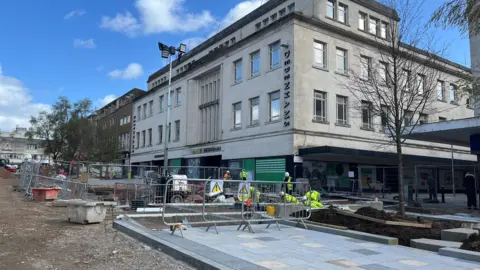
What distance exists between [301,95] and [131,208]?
50.1 feet

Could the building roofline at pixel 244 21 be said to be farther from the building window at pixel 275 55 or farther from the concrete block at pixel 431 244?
the concrete block at pixel 431 244

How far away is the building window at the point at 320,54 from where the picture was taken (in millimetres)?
27969

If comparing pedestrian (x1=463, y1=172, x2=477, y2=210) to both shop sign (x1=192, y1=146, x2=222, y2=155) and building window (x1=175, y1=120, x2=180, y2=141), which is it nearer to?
shop sign (x1=192, y1=146, x2=222, y2=155)

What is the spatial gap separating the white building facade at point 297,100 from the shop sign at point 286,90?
2.7 inches

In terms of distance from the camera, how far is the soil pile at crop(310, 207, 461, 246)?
8883 millimetres

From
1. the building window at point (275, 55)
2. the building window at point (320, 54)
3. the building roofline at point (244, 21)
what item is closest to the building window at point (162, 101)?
the building roofline at point (244, 21)

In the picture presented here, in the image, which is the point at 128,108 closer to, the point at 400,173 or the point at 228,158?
the point at 228,158

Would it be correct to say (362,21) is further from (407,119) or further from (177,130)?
(177,130)

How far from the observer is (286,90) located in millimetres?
26750

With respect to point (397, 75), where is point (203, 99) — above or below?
above

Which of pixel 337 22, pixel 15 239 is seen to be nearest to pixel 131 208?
pixel 15 239

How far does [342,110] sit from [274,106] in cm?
542

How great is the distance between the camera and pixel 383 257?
702cm

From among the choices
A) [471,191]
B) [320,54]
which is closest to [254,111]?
[320,54]
